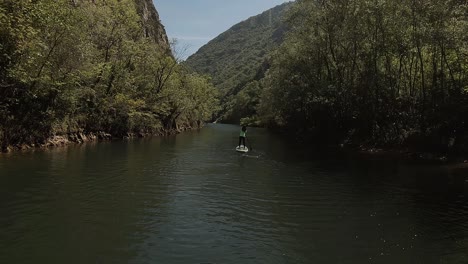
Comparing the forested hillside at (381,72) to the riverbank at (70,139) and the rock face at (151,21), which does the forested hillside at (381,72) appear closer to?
the riverbank at (70,139)

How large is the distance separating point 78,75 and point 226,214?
31.0 m

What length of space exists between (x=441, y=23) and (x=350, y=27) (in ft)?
35.1

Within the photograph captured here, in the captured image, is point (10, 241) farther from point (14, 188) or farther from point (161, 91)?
point (161, 91)

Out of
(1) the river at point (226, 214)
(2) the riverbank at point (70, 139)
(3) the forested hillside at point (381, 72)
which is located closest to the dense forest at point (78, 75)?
(2) the riverbank at point (70, 139)

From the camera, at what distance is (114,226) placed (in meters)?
12.5

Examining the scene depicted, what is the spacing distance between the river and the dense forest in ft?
26.8

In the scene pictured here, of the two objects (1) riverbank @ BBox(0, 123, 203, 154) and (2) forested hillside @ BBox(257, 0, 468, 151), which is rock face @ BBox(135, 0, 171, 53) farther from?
(2) forested hillside @ BBox(257, 0, 468, 151)

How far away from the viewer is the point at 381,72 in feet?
139

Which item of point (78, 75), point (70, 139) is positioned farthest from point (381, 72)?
point (70, 139)

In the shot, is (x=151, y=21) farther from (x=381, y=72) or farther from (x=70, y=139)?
(x=381, y=72)

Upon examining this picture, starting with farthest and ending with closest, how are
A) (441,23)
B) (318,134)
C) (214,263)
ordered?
(318,134) → (441,23) → (214,263)

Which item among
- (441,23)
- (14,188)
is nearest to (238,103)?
(441,23)

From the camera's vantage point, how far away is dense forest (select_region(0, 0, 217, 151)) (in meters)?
28.6

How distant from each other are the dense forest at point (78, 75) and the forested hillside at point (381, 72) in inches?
850
